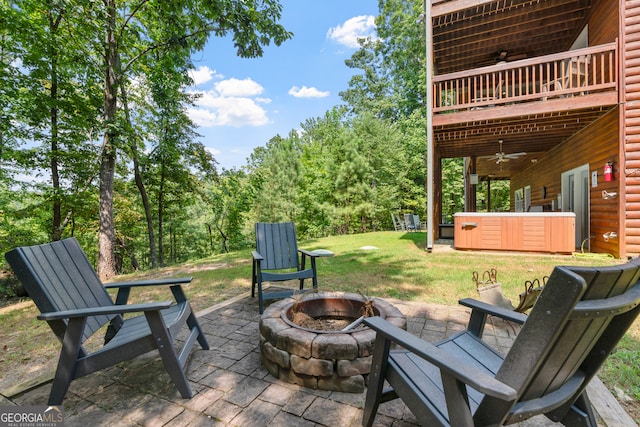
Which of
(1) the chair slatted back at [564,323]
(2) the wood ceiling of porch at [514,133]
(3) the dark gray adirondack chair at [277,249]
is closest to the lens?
(1) the chair slatted back at [564,323]

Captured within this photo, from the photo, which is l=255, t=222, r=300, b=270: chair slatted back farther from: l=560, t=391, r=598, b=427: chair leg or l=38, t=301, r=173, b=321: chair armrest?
l=560, t=391, r=598, b=427: chair leg

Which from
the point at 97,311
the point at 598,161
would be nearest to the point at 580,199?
the point at 598,161

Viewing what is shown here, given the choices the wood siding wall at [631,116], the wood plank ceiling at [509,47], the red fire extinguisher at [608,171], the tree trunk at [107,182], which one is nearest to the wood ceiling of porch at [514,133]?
the wood plank ceiling at [509,47]

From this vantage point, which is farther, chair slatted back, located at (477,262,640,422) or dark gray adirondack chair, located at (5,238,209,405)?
dark gray adirondack chair, located at (5,238,209,405)

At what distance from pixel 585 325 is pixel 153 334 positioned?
200cm

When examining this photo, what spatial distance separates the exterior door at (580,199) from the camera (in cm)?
716

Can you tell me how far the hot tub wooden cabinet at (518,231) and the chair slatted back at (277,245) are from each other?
201 inches

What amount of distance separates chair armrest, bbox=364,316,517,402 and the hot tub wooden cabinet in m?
6.61

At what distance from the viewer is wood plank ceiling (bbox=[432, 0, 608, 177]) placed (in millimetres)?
6688

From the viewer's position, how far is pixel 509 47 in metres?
8.66

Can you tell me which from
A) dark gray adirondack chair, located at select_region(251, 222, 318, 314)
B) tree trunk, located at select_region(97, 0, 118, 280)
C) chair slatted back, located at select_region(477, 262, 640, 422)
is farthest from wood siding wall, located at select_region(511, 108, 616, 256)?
tree trunk, located at select_region(97, 0, 118, 280)

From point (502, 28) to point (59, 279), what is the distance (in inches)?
400

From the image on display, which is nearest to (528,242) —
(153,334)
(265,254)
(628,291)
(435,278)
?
(435,278)

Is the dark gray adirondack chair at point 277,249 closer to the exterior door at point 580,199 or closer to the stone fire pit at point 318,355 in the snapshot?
the stone fire pit at point 318,355
